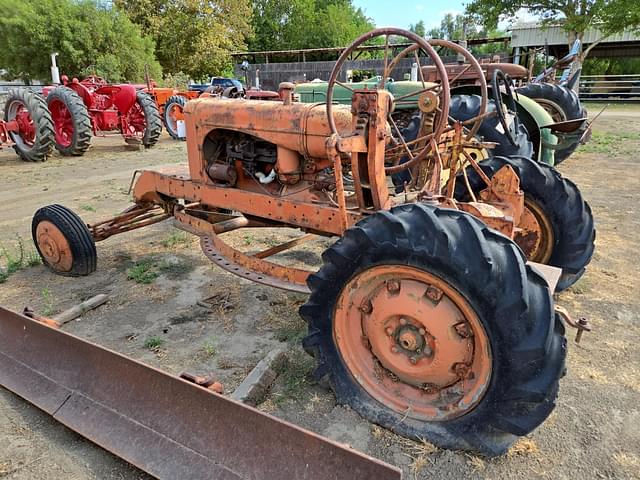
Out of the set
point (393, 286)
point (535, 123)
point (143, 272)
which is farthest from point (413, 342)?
point (535, 123)

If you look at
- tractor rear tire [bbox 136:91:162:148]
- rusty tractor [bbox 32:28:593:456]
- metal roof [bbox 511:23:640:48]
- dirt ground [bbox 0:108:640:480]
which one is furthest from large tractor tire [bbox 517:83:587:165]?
metal roof [bbox 511:23:640:48]

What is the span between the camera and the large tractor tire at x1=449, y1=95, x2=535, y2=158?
17.0 feet

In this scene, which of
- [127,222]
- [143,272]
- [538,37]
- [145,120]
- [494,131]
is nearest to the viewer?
[143,272]

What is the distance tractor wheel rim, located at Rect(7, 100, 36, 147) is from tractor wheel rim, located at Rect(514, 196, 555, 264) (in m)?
9.65

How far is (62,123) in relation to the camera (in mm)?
10531

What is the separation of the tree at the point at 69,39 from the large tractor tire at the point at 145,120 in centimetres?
1021

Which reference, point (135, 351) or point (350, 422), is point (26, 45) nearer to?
point (135, 351)

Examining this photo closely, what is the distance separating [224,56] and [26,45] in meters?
9.64

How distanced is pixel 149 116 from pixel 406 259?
1022cm

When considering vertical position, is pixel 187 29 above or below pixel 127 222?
above

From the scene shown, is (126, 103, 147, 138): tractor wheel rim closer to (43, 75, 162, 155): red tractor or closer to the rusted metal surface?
(43, 75, 162, 155): red tractor

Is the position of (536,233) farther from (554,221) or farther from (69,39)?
(69,39)

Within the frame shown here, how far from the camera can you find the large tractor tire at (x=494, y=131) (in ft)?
17.0

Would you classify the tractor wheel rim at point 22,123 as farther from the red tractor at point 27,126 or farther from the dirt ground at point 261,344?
the dirt ground at point 261,344
